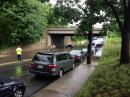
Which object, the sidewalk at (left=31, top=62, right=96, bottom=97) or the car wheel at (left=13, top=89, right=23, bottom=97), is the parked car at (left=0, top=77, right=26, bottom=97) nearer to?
the car wheel at (left=13, top=89, right=23, bottom=97)

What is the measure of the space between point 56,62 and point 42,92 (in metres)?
4.71

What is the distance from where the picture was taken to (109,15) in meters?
18.3

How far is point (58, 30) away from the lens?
65938 mm

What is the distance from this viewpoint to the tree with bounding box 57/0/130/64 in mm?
15156

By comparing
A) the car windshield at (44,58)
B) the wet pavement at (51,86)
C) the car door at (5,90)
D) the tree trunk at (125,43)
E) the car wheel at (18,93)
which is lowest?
the wet pavement at (51,86)

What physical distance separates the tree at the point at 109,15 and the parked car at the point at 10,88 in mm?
5908

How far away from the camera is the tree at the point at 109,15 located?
49.7 feet

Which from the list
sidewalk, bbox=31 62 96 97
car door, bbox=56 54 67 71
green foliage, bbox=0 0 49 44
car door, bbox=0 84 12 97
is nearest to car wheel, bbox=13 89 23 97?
car door, bbox=0 84 12 97

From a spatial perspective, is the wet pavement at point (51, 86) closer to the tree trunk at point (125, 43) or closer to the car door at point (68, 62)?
the car door at point (68, 62)

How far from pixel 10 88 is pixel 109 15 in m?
9.13

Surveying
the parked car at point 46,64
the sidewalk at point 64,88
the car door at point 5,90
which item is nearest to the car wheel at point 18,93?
the car door at point 5,90

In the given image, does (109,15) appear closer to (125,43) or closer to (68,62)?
(125,43)

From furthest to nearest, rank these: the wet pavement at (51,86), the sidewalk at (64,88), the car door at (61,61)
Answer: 1. the car door at (61,61)
2. the wet pavement at (51,86)
3. the sidewalk at (64,88)

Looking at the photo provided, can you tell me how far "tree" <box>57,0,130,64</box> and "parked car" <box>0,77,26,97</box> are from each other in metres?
5.91
